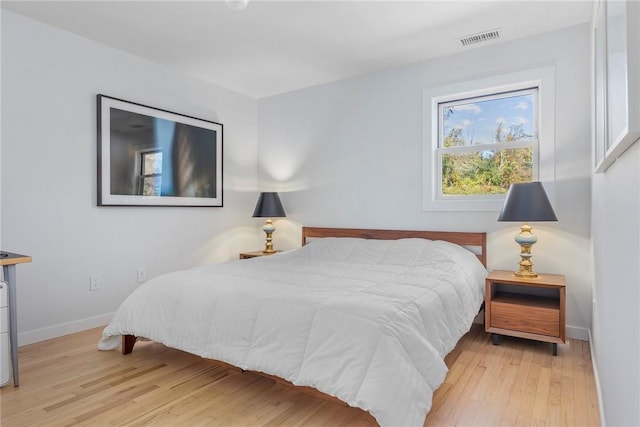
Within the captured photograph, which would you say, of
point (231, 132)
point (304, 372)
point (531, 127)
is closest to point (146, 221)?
point (231, 132)

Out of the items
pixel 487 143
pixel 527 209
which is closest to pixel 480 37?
pixel 487 143

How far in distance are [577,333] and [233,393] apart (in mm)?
2521

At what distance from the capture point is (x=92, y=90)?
3162mm

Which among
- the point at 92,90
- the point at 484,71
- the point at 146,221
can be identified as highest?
the point at 484,71

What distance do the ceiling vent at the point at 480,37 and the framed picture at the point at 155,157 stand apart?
2587mm

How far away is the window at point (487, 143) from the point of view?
10.4 ft

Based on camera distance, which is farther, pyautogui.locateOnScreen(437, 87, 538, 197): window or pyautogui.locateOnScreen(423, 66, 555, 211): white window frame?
pyautogui.locateOnScreen(437, 87, 538, 197): window

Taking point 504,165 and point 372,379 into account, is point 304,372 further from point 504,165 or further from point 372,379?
point 504,165

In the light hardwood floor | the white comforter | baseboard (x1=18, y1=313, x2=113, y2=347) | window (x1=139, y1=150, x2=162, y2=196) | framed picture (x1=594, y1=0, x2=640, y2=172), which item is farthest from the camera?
window (x1=139, y1=150, x2=162, y2=196)

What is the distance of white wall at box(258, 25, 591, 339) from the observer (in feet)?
9.46

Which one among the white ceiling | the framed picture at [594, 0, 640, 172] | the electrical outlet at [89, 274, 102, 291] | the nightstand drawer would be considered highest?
the white ceiling

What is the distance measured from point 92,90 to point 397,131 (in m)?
2.68

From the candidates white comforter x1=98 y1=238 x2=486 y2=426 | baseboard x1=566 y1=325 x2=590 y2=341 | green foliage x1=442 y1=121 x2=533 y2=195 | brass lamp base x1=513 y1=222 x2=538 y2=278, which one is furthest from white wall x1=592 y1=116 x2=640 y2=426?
green foliage x1=442 y1=121 x2=533 y2=195

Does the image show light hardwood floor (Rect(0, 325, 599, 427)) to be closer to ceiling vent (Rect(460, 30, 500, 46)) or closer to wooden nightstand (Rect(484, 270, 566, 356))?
wooden nightstand (Rect(484, 270, 566, 356))
